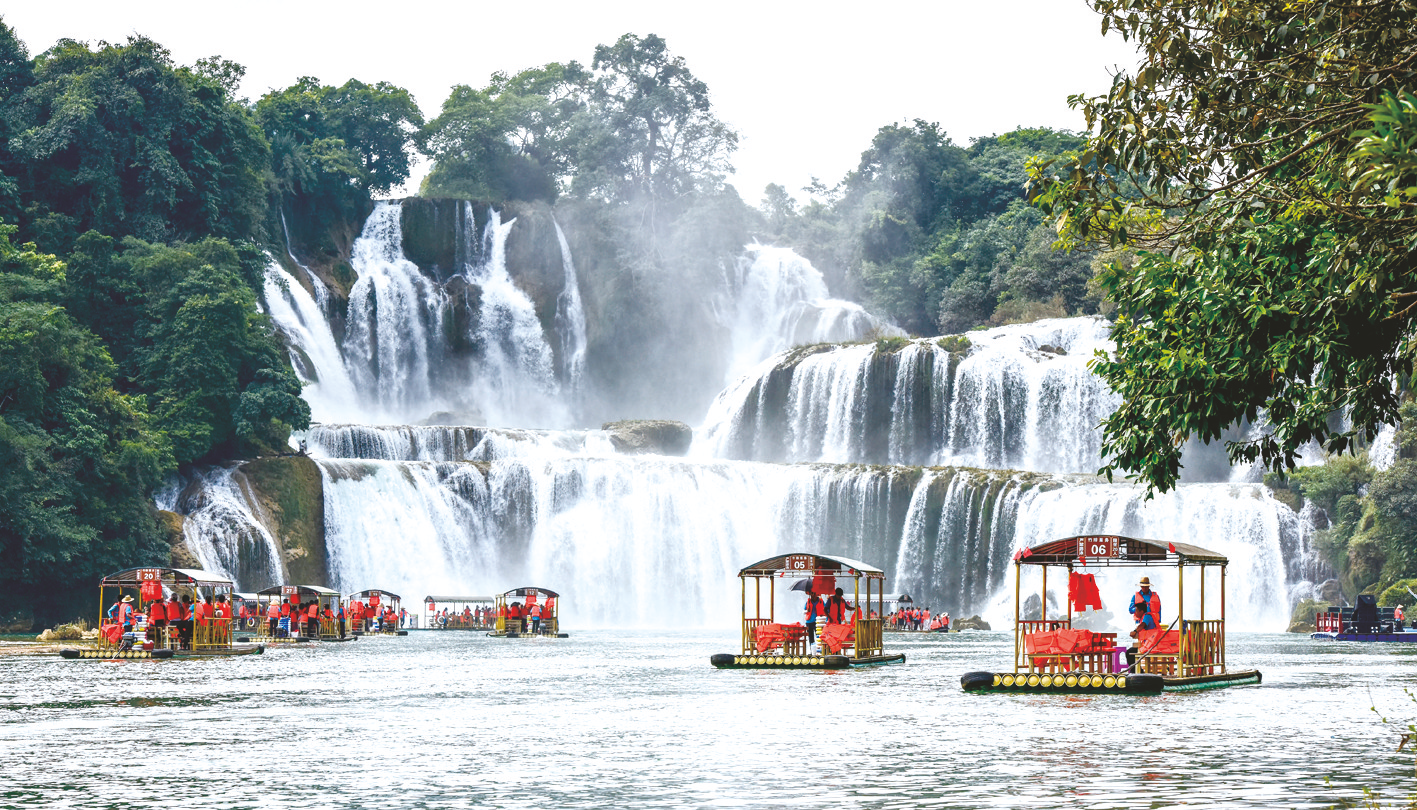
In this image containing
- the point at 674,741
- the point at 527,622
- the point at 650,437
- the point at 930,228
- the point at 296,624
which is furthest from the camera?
the point at 930,228

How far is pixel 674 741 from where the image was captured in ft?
50.0

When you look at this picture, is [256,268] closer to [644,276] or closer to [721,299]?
[644,276]

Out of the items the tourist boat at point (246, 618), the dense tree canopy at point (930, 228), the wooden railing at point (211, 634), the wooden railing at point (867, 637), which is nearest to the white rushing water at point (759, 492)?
the tourist boat at point (246, 618)

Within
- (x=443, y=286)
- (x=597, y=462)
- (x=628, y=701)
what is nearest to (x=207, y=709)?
(x=628, y=701)

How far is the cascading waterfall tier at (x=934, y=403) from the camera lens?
6247 centimetres

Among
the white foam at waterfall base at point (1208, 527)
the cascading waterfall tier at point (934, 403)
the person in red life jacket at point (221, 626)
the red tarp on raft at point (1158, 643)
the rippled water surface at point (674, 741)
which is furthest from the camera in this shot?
the cascading waterfall tier at point (934, 403)

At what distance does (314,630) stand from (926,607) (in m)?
23.0

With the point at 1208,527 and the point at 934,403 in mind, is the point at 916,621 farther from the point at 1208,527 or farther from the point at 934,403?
the point at 934,403

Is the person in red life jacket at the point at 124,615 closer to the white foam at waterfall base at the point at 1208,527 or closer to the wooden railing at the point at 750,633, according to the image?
the wooden railing at the point at 750,633

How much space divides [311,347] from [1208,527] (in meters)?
41.6

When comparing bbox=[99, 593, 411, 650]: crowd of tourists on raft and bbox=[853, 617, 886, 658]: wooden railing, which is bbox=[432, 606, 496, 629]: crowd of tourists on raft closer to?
bbox=[99, 593, 411, 650]: crowd of tourists on raft

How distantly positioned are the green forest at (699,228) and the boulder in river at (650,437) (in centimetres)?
1521

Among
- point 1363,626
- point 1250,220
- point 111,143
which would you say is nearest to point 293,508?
point 111,143

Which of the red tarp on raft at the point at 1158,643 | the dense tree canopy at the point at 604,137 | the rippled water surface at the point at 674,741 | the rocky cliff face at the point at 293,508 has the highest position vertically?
the dense tree canopy at the point at 604,137
